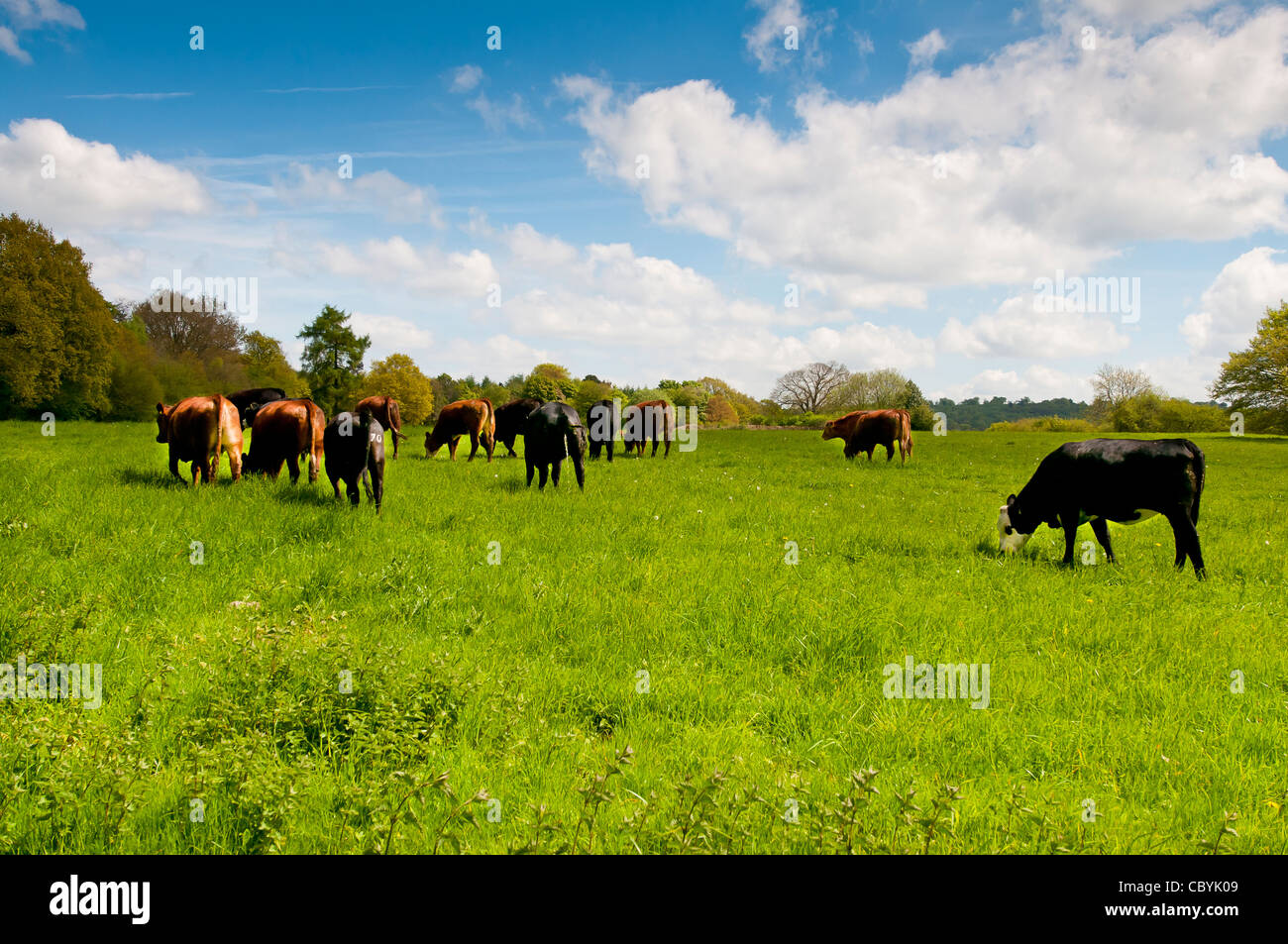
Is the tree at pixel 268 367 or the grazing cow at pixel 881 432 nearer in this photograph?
the grazing cow at pixel 881 432

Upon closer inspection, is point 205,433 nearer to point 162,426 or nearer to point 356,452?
point 162,426

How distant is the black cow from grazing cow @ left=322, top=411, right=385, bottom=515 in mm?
13092

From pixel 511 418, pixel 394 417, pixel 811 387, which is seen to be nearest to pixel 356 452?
pixel 394 417

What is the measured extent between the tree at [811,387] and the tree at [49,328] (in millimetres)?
85151

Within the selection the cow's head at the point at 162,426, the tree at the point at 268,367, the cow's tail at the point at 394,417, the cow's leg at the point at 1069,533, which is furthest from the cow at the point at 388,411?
the tree at the point at 268,367

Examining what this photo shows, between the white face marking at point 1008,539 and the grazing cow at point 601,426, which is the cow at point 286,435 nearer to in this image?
the white face marking at point 1008,539

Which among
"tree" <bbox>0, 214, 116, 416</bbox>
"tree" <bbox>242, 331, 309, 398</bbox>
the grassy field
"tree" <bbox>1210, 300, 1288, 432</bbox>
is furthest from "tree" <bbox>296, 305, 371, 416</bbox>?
"tree" <bbox>1210, 300, 1288, 432</bbox>

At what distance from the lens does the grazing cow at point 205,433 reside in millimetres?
11539

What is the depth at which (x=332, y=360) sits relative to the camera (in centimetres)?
6712

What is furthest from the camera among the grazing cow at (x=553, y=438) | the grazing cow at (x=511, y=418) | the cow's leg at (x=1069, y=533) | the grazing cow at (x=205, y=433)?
the grazing cow at (x=511, y=418)

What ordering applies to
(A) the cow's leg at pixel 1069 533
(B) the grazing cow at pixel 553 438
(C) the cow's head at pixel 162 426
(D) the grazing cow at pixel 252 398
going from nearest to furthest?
1. (A) the cow's leg at pixel 1069 533
2. (C) the cow's head at pixel 162 426
3. (B) the grazing cow at pixel 553 438
4. (D) the grazing cow at pixel 252 398

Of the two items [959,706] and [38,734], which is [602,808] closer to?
[959,706]

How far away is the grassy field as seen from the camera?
9.85 ft

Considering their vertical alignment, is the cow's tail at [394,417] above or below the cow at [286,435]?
above
